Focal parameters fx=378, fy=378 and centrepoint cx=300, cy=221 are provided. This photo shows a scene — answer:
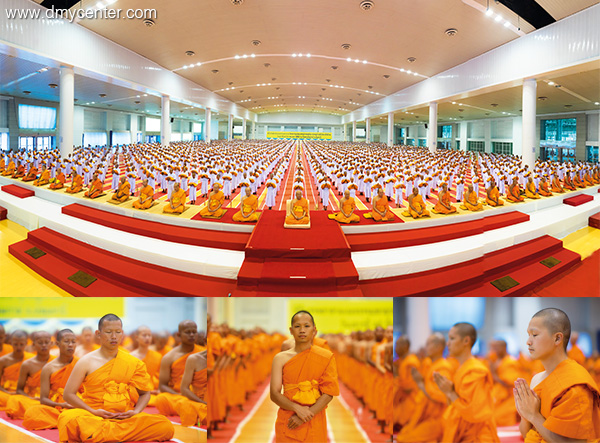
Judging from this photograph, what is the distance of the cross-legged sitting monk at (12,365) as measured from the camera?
3.36 metres

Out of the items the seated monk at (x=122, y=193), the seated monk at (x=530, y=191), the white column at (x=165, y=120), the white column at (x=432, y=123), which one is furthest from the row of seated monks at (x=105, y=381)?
the white column at (x=432, y=123)

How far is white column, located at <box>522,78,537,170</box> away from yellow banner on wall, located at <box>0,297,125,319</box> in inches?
623

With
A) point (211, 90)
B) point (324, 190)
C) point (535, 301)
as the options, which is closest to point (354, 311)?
point (535, 301)

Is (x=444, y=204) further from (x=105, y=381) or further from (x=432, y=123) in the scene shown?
(x=432, y=123)

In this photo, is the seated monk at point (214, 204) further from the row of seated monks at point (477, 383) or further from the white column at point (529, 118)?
the white column at point (529, 118)

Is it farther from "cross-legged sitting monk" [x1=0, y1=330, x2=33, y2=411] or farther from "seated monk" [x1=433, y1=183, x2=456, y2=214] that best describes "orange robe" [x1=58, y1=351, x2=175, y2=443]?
"seated monk" [x1=433, y1=183, x2=456, y2=214]

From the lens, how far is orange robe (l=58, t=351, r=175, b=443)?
3.07m

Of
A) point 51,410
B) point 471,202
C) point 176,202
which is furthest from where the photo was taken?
point 471,202

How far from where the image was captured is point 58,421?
10.5ft

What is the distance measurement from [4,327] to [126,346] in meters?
1.13

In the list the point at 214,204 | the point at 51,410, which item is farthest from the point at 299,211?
the point at 51,410

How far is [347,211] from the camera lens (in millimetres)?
7344

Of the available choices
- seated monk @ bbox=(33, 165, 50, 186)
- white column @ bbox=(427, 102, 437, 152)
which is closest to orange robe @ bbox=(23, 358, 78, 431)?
seated monk @ bbox=(33, 165, 50, 186)

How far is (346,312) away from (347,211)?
436cm
